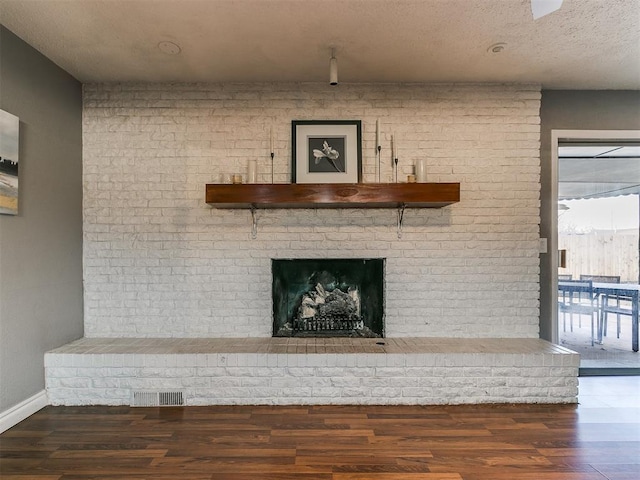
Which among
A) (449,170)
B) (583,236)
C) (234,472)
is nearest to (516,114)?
(449,170)

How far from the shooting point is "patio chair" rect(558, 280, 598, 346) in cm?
335

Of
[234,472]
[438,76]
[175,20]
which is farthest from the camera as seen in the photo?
[438,76]

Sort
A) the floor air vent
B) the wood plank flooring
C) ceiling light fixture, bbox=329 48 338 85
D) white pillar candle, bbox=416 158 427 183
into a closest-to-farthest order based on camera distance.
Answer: the wood plank flooring → ceiling light fixture, bbox=329 48 338 85 → the floor air vent → white pillar candle, bbox=416 158 427 183

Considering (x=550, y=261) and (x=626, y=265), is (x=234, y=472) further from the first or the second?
(x=626, y=265)

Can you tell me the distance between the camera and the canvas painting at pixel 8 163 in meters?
2.33

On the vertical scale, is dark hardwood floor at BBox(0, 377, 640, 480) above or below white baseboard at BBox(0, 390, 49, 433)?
below

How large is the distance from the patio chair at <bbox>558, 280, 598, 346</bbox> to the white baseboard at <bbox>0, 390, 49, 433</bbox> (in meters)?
4.06

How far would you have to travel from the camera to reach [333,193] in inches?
113

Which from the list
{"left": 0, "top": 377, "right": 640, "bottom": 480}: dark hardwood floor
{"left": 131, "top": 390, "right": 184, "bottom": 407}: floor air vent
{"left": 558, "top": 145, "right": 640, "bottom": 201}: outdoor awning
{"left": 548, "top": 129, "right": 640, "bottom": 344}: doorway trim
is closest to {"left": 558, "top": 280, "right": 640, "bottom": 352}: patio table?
{"left": 548, "top": 129, "right": 640, "bottom": 344}: doorway trim

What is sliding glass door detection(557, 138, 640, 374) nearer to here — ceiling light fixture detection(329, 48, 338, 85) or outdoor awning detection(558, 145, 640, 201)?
outdoor awning detection(558, 145, 640, 201)

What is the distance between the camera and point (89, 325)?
318 cm

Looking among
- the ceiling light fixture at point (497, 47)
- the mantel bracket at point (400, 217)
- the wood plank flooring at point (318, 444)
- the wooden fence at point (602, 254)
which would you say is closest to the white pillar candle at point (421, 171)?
the mantel bracket at point (400, 217)

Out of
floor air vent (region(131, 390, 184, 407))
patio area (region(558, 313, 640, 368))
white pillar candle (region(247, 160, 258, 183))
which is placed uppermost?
white pillar candle (region(247, 160, 258, 183))

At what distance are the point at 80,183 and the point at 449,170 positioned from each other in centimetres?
301
